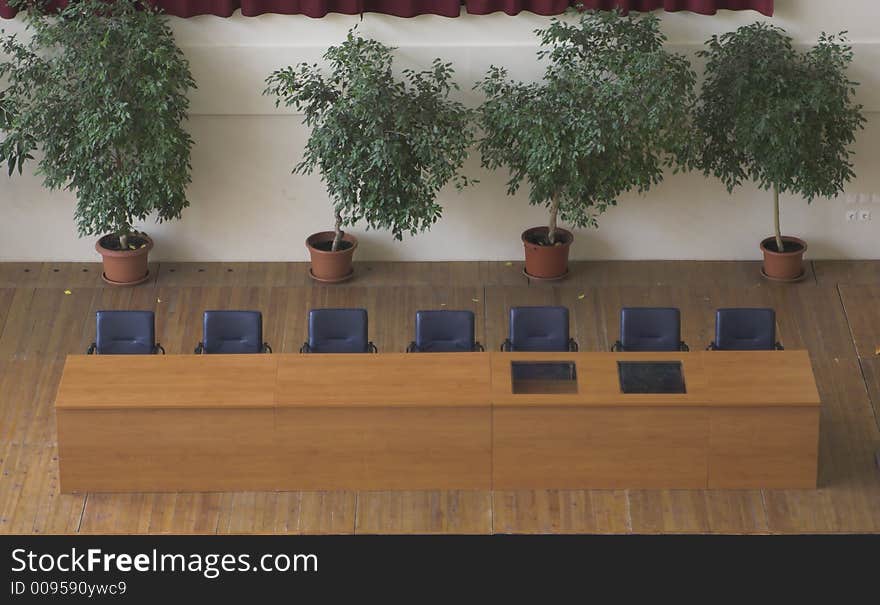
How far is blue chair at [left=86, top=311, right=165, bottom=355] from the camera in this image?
1035 centimetres

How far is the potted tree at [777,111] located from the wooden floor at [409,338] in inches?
40.1

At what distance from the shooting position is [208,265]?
40.3ft

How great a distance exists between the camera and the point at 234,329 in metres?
10.4

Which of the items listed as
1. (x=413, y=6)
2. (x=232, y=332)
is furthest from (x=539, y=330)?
(x=413, y=6)

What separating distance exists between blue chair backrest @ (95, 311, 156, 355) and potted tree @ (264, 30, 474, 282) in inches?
70.0

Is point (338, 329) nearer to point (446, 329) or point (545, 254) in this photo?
point (446, 329)

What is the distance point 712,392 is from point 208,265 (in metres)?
4.69

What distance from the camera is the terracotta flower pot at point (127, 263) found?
11.9 m

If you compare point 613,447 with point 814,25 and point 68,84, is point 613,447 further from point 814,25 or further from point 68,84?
point 68,84

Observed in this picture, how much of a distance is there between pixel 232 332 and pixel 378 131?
1.83m

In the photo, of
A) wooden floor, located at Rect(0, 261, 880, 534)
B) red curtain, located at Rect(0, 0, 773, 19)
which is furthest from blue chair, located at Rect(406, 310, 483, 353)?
red curtain, located at Rect(0, 0, 773, 19)

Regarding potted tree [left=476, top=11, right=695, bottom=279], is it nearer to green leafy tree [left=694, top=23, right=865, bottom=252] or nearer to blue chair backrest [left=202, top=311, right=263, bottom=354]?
green leafy tree [left=694, top=23, right=865, bottom=252]

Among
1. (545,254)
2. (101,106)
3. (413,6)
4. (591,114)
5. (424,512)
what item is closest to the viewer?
(424,512)

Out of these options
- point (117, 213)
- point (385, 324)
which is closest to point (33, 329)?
point (117, 213)
